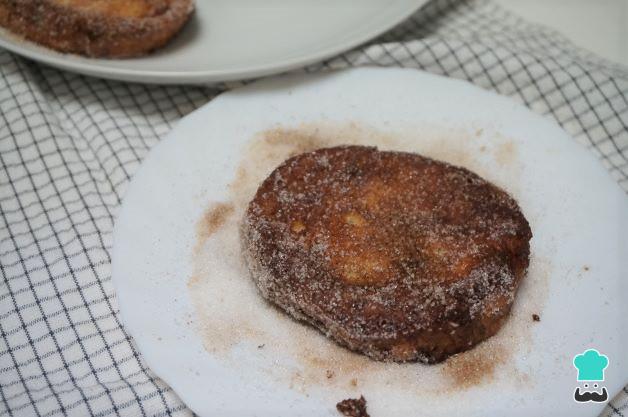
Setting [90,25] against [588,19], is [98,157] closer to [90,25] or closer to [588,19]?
[90,25]

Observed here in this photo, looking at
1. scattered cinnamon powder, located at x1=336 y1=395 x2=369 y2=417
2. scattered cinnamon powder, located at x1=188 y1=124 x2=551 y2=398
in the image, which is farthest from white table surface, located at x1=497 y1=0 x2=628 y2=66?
scattered cinnamon powder, located at x1=336 y1=395 x2=369 y2=417

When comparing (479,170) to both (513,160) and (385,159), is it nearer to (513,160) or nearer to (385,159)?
(513,160)

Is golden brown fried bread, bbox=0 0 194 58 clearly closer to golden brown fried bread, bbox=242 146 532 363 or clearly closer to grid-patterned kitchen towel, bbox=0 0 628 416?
grid-patterned kitchen towel, bbox=0 0 628 416

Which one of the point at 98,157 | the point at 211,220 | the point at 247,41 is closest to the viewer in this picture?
the point at 211,220

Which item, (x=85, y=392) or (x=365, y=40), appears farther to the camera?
(x=365, y=40)

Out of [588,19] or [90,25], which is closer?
[90,25]

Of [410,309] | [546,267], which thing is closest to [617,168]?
[546,267]

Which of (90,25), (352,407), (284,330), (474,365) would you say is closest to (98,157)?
(90,25)
